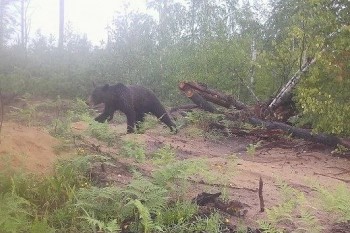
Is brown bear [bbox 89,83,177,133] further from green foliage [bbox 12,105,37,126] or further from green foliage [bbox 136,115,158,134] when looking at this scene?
green foliage [bbox 12,105,37,126]

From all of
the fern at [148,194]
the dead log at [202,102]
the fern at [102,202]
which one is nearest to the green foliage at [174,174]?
the fern at [148,194]

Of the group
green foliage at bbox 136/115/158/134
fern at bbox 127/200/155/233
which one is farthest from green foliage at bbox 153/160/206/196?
green foliage at bbox 136/115/158/134

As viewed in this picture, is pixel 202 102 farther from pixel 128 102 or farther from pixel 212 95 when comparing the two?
pixel 128 102

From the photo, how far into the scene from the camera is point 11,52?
60.8ft

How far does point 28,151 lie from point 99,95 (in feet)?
18.3

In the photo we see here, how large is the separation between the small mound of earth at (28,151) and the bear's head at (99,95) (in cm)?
445

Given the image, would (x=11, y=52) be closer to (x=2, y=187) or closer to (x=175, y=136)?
(x=175, y=136)

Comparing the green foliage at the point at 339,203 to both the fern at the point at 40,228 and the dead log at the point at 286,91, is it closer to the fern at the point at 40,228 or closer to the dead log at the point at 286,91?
the fern at the point at 40,228

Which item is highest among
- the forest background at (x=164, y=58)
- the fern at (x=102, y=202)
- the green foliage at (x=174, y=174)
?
the forest background at (x=164, y=58)

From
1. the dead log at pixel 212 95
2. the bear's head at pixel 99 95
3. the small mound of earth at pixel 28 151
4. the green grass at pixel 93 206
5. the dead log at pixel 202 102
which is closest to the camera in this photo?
the green grass at pixel 93 206

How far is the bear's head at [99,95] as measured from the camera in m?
11.1

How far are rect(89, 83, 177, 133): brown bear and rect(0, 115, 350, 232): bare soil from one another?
2.84 feet

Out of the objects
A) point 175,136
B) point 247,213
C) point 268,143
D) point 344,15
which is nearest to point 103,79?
point 175,136

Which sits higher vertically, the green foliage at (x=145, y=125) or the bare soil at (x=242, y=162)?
the green foliage at (x=145, y=125)
